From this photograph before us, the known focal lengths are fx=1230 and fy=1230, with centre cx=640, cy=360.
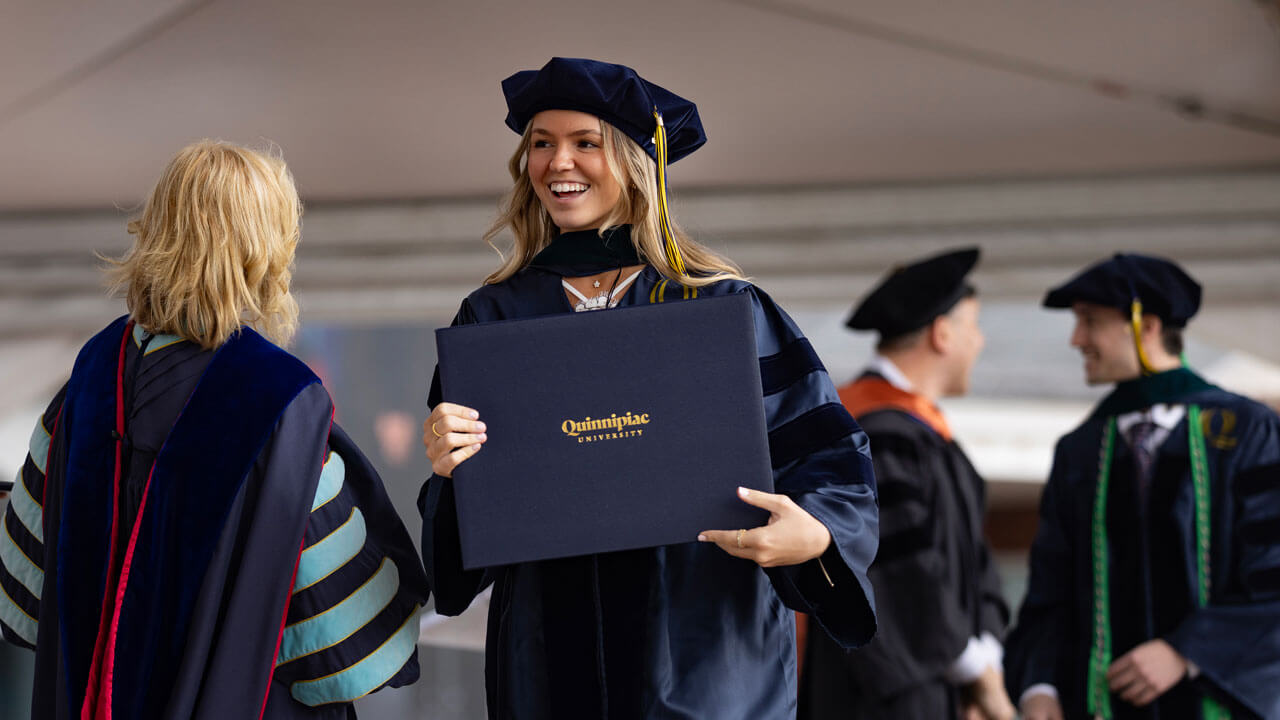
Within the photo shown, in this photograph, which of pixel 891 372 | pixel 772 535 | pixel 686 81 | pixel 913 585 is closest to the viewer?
pixel 772 535

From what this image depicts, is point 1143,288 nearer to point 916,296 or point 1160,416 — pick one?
point 1160,416

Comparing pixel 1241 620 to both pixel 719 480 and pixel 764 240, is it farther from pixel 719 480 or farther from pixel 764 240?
pixel 764 240

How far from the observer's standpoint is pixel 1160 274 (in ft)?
11.7

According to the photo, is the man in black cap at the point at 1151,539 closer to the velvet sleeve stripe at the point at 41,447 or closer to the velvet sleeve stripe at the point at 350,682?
the velvet sleeve stripe at the point at 350,682

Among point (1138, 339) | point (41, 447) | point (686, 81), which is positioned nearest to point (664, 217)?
point (41, 447)

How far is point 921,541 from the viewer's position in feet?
12.9

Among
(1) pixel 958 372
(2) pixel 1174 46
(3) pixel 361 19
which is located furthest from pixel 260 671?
(2) pixel 1174 46

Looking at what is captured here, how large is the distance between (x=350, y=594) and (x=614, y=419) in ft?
1.83

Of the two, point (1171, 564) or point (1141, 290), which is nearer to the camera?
point (1171, 564)

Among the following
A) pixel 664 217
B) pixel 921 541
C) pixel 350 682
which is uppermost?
pixel 664 217

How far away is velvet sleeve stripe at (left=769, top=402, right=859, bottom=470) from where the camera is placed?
1929 millimetres

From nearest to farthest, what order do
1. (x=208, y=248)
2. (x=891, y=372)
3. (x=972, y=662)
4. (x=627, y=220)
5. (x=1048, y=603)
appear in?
(x=208, y=248) < (x=627, y=220) < (x=1048, y=603) < (x=972, y=662) < (x=891, y=372)

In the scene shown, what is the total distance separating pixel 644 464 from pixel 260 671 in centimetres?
67

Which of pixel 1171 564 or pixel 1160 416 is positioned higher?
pixel 1160 416
